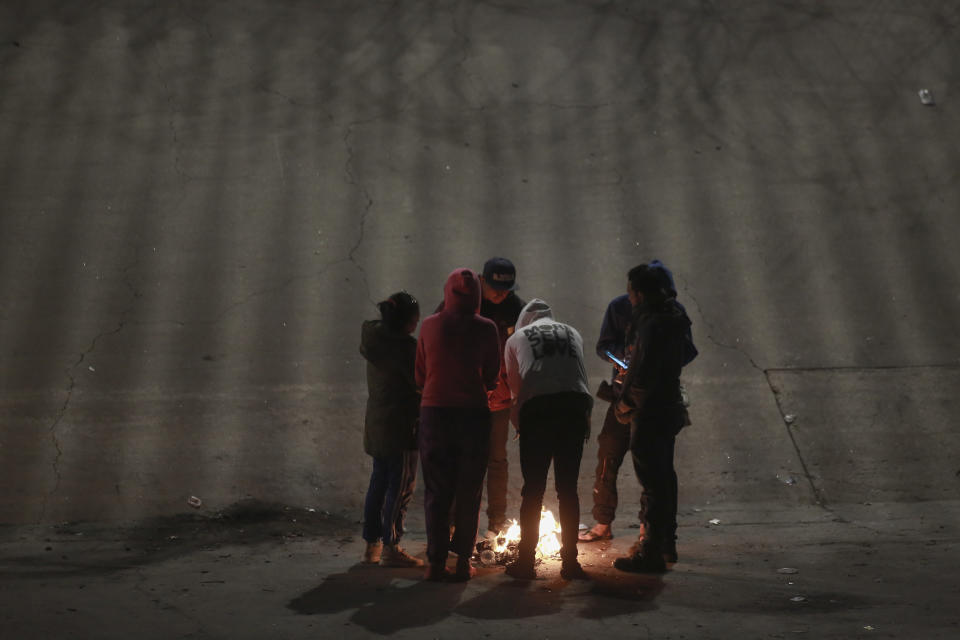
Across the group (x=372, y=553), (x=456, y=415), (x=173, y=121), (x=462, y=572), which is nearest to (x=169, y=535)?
(x=372, y=553)

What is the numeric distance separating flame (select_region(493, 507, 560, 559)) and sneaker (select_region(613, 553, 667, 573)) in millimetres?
428

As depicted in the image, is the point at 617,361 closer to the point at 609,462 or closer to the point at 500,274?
the point at 609,462

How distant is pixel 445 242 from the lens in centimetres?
716

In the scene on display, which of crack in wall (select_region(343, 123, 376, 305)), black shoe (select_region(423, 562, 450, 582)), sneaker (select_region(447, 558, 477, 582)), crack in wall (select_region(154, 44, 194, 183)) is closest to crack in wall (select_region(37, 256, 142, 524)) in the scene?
crack in wall (select_region(154, 44, 194, 183))

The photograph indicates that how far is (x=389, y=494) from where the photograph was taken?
4.49 m

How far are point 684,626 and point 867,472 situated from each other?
2.80 metres

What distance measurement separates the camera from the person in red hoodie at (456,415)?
4.18m

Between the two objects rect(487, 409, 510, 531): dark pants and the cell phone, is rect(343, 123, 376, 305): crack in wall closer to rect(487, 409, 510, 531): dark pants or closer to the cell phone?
rect(487, 409, 510, 531): dark pants

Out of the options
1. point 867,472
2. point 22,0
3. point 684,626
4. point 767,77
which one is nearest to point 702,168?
point 767,77

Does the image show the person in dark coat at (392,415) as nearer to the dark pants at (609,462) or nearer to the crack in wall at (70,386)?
the dark pants at (609,462)

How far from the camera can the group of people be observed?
4191 mm

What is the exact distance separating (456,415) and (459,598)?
2.52 ft

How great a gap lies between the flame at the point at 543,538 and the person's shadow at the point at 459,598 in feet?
1.25

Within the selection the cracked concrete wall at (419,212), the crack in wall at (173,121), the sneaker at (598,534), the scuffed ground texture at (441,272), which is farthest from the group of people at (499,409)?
the crack in wall at (173,121)
